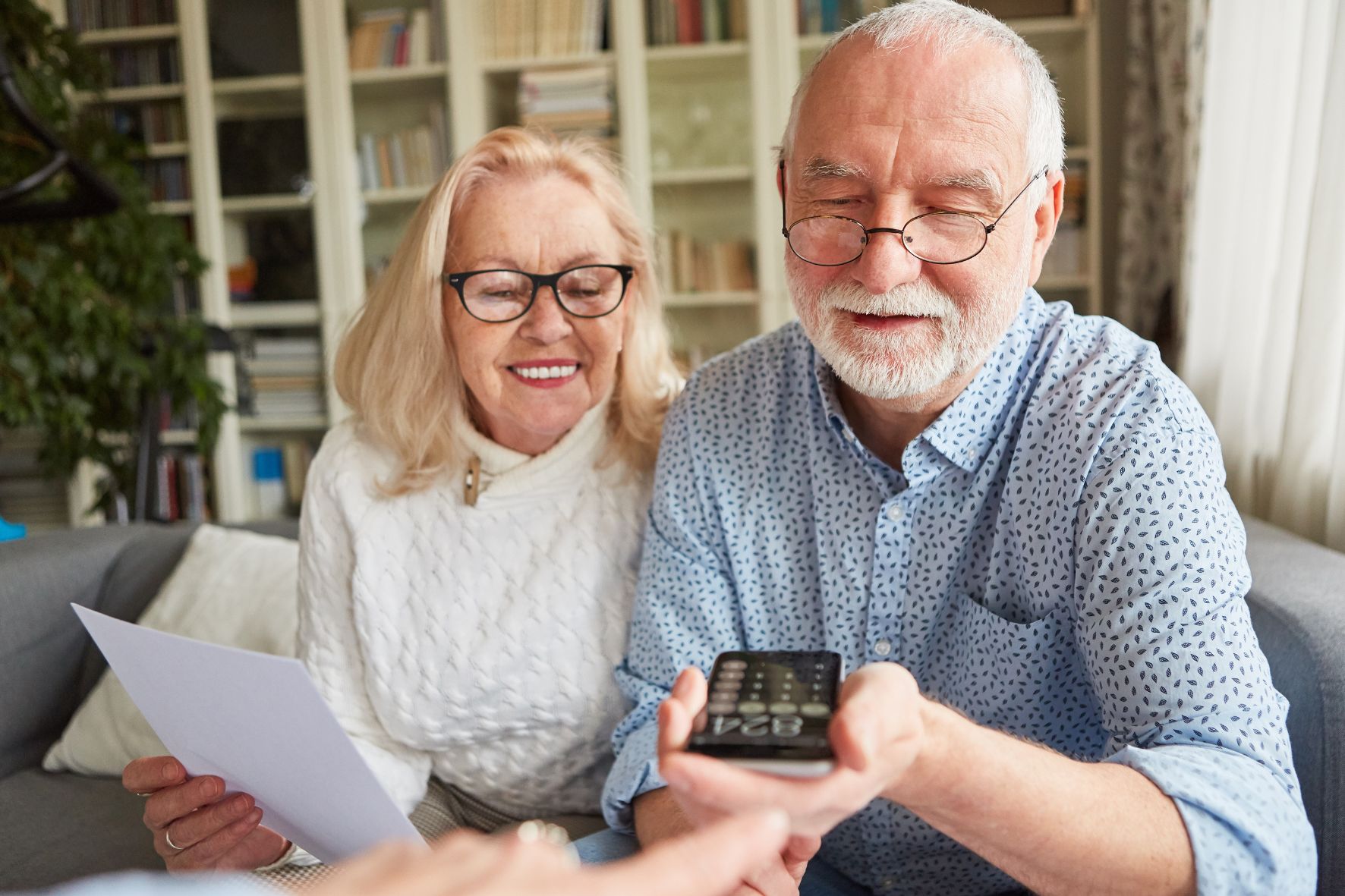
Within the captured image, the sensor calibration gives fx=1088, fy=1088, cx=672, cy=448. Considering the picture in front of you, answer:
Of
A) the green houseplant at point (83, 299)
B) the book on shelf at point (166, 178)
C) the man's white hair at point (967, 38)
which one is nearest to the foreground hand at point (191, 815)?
the man's white hair at point (967, 38)

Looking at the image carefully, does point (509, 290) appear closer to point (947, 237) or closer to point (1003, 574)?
point (947, 237)

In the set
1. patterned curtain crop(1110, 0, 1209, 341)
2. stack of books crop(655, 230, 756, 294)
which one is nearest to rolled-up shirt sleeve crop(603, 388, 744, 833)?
patterned curtain crop(1110, 0, 1209, 341)

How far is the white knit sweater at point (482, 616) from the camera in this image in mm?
1231

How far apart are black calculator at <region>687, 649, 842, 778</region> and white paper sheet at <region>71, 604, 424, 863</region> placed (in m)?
0.23

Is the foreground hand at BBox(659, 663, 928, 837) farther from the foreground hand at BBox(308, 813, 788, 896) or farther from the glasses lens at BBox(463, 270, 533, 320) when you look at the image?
the glasses lens at BBox(463, 270, 533, 320)

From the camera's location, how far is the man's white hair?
992 mm

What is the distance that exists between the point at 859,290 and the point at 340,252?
298 centimetres

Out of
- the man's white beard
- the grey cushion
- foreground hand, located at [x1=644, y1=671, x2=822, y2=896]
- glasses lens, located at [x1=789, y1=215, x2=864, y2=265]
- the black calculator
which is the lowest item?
the grey cushion

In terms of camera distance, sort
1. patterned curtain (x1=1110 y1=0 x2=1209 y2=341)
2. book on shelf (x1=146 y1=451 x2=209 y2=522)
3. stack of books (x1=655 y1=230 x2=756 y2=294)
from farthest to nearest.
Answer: book on shelf (x1=146 y1=451 x2=209 y2=522) → stack of books (x1=655 y1=230 x2=756 y2=294) → patterned curtain (x1=1110 y1=0 x2=1209 y2=341)

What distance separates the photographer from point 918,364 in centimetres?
100

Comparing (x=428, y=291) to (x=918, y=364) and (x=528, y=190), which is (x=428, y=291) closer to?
(x=528, y=190)

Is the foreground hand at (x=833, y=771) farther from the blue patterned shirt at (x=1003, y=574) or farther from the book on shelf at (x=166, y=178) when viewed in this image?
the book on shelf at (x=166, y=178)

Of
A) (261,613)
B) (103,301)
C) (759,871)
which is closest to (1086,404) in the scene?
(759,871)

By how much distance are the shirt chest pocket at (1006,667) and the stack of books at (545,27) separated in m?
2.80
